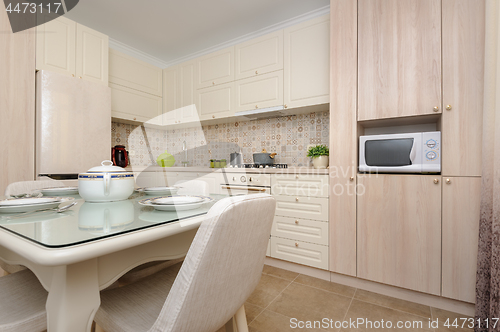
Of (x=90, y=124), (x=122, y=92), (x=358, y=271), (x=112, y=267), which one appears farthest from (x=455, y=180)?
(x=122, y=92)

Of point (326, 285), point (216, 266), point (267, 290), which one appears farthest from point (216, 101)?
point (216, 266)

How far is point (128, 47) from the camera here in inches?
138

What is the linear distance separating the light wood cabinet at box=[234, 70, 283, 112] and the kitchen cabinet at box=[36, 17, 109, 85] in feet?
5.20

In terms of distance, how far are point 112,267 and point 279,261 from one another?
6.48ft

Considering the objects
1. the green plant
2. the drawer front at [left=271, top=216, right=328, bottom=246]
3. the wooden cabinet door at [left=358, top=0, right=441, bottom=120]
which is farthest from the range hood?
the drawer front at [left=271, top=216, right=328, bottom=246]

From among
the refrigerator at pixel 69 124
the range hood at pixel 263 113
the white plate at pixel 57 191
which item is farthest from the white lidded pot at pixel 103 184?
the range hood at pixel 263 113

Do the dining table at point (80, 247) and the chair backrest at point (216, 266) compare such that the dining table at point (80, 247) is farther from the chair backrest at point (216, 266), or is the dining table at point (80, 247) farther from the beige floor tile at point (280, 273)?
the beige floor tile at point (280, 273)

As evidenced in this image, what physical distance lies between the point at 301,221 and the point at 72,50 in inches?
116

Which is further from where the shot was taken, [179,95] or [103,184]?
[179,95]

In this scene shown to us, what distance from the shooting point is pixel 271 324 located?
1532mm

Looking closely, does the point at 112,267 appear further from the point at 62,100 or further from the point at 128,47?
the point at 128,47

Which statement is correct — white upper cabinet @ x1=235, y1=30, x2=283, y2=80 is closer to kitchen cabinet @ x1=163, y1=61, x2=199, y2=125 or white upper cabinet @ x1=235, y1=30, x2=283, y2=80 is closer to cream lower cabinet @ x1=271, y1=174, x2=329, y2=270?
kitchen cabinet @ x1=163, y1=61, x2=199, y2=125

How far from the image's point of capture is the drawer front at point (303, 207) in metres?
2.18

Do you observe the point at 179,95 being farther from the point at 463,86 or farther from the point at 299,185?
the point at 463,86
